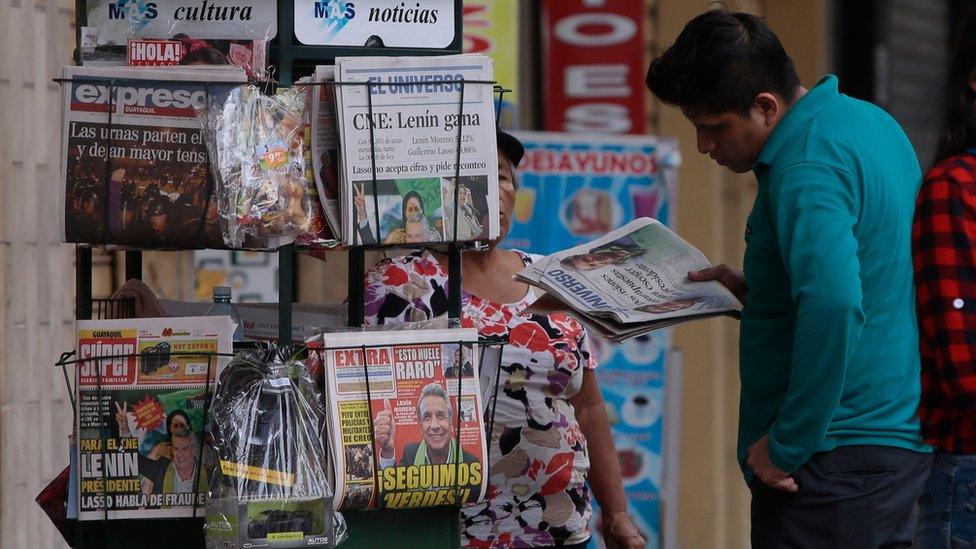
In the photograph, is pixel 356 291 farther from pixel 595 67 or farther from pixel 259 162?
pixel 595 67

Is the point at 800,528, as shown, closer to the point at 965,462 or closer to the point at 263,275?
the point at 965,462

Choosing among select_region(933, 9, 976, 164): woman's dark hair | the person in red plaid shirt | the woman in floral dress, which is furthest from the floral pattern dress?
select_region(933, 9, 976, 164): woman's dark hair

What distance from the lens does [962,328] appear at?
2357 mm

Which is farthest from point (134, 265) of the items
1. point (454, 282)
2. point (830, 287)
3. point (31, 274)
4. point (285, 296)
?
point (31, 274)

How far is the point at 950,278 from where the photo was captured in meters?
2.34

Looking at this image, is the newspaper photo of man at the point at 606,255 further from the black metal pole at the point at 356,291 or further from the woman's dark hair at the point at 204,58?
the woman's dark hair at the point at 204,58

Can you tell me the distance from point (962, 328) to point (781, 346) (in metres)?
0.33

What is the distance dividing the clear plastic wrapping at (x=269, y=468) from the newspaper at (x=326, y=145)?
0.92ft

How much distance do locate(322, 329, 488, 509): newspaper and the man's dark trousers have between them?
0.64 meters

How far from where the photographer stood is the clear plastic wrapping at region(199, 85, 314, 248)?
6.70 feet

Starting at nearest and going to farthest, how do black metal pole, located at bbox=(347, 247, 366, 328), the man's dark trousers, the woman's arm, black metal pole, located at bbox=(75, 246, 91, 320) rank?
black metal pole, located at bbox=(75, 246, 91, 320), the man's dark trousers, black metal pole, located at bbox=(347, 247, 366, 328), the woman's arm

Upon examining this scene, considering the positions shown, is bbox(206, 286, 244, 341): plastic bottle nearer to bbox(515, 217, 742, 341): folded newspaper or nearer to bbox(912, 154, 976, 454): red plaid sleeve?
bbox(515, 217, 742, 341): folded newspaper

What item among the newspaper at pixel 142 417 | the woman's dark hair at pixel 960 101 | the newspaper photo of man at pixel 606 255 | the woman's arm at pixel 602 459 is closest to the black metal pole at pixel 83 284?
the newspaper at pixel 142 417

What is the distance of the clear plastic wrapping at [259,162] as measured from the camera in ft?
6.70
